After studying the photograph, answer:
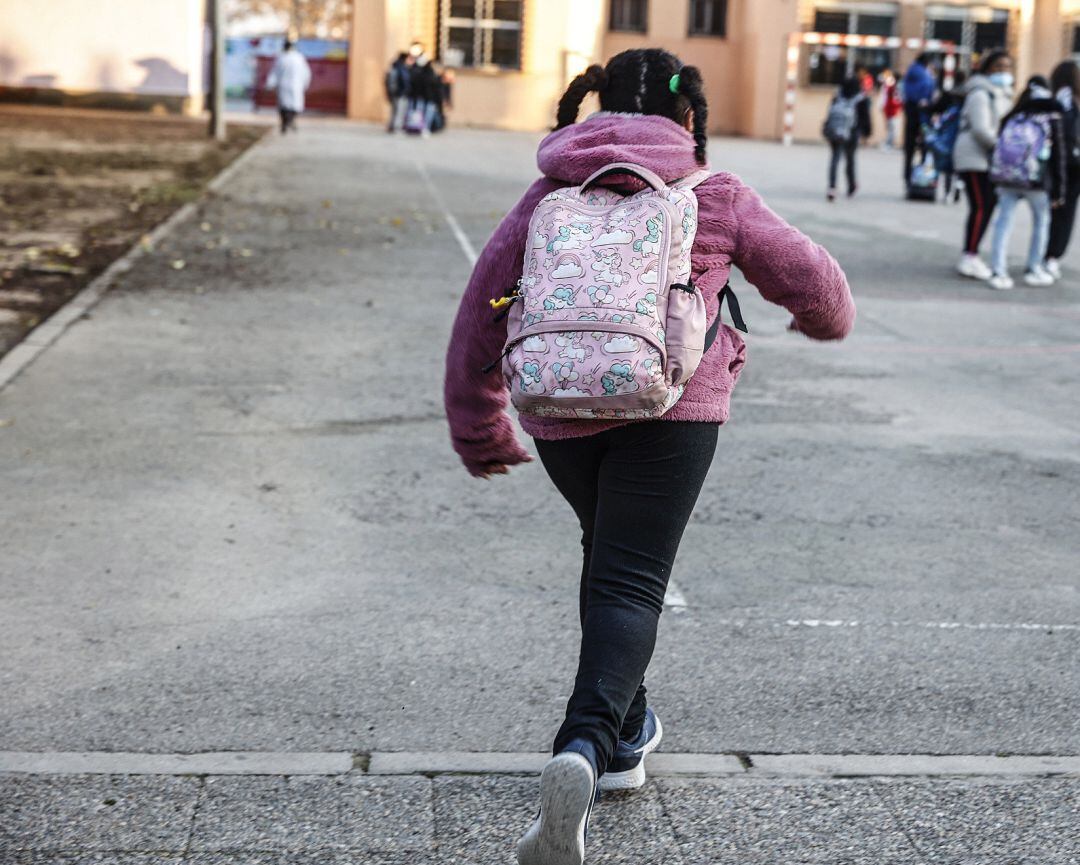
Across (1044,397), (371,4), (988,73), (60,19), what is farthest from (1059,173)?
(371,4)

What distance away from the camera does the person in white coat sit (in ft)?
101

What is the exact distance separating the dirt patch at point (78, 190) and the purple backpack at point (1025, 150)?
7169 millimetres

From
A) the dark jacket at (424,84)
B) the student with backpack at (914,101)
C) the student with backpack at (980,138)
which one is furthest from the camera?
the dark jacket at (424,84)

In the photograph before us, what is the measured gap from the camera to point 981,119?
13.1m

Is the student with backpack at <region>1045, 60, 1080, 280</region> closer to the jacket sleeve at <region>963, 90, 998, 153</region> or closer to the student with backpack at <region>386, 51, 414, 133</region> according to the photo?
the jacket sleeve at <region>963, 90, 998, 153</region>

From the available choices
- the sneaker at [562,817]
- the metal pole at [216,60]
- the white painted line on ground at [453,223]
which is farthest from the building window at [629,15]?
the sneaker at [562,817]

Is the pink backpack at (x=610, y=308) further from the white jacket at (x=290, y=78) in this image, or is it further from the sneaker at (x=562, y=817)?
the white jacket at (x=290, y=78)

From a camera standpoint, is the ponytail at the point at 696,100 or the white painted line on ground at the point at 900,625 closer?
the ponytail at the point at 696,100

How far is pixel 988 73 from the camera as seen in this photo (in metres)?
13.3

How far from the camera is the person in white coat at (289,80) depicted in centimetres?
3073

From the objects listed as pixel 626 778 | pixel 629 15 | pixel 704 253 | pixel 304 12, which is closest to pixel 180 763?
pixel 626 778

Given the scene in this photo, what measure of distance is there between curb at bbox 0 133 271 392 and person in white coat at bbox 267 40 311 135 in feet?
48.5

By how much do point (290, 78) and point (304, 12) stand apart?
4214 centimetres

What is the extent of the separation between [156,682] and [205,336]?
5.54 metres
